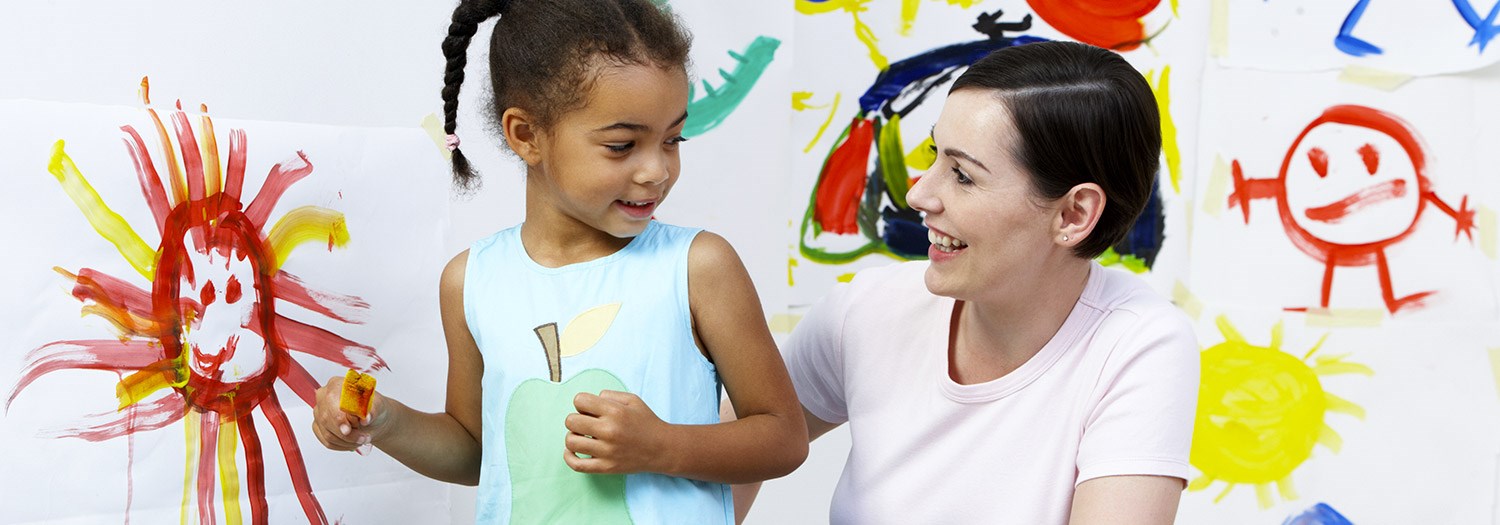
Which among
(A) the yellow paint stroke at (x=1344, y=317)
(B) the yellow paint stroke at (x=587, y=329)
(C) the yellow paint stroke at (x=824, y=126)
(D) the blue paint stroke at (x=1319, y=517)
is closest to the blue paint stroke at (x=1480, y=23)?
(A) the yellow paint stroke at (x=1344, y=317)

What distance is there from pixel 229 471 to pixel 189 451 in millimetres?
40

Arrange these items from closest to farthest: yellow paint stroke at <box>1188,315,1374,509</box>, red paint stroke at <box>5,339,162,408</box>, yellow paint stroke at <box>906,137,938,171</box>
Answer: red paint stroke at <box>5,339,162,408</box>
yellow paint stroke at <box>1188,315,1374,509</box>
yellow paint stroke at <box>906,137,938,171</box>

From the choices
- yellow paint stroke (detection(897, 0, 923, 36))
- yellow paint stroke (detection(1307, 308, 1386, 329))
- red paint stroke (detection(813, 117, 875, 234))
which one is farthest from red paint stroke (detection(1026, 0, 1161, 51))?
yellow paint stroke (detection(1307, 308, 1386, 329))

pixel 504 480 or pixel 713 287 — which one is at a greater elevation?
pixel 713 287

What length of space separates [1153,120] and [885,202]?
2.42 feet

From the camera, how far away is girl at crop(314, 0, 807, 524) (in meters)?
0.86

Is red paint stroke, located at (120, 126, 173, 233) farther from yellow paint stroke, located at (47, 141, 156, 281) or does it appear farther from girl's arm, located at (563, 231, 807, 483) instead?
girl's arm, located at (563, 231, 807, 483)

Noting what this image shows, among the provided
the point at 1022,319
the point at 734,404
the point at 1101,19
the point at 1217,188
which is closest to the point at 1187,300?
the point at 1217,188

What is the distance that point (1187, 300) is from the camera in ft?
4.76

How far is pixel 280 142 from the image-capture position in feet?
3.13

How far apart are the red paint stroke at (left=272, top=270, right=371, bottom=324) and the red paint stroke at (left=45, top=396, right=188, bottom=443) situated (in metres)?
Answer: 0.12

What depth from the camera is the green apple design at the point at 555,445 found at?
866 mm

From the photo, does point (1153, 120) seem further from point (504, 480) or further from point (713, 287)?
point (504, 480)

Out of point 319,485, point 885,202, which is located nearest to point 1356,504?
point 885,202
